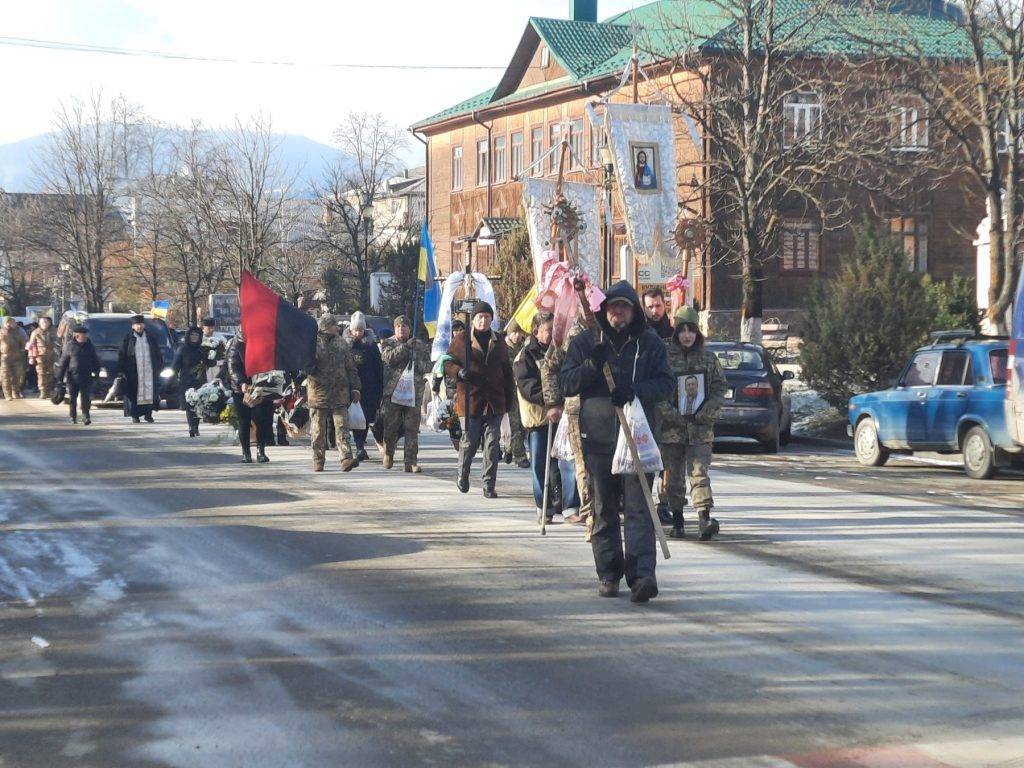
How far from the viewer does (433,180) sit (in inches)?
2384

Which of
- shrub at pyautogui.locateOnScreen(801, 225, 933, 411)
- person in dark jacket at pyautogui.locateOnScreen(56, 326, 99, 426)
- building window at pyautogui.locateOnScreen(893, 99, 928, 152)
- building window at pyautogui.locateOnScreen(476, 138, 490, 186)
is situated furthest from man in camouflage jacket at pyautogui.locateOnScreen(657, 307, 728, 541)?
building window at pyautogui.locateOnScreen(476, 138, 490, 186)

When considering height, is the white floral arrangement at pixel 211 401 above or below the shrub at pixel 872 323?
below

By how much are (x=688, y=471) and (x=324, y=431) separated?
651 centimetres

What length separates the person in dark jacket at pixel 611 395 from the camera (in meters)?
8.70

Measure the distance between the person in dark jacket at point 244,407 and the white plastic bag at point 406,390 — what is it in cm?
193

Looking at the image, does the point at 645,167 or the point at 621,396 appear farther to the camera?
the point at 645,167

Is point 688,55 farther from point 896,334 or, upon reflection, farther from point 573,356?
point 573,356

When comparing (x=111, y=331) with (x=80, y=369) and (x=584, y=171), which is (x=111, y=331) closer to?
(x=80, y=369)

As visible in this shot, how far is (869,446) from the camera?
747 inches

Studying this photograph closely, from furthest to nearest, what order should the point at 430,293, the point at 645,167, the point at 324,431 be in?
the point at 430,293
the point at 645,167
the point at 324,431

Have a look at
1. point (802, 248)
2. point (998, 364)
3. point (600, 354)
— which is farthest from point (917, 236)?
point (600, 354)

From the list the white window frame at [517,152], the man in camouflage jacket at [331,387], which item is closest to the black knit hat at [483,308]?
the man in camouflage jacket at [331,387]

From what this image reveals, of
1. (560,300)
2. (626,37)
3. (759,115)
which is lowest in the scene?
(560,300)

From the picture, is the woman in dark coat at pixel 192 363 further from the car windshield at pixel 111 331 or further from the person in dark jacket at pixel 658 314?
the person in dark jacket at pixel 658 314
